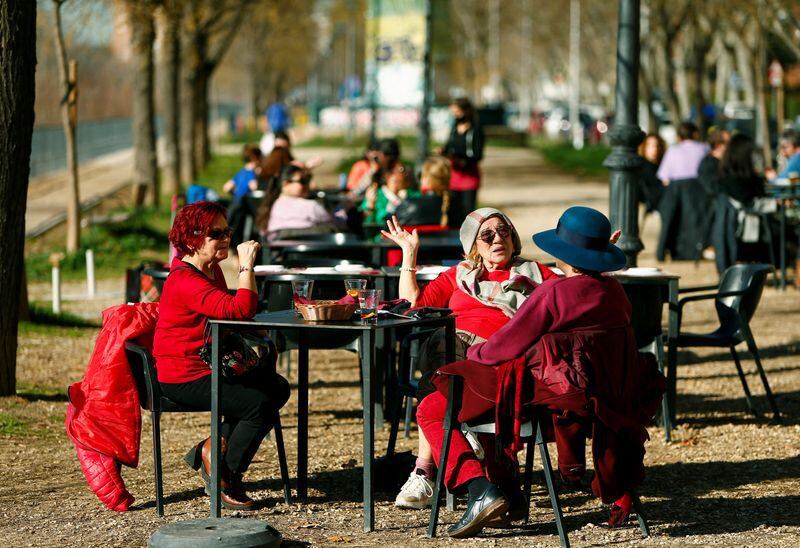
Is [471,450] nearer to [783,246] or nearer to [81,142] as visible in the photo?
[783,246]

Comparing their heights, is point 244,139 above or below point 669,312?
below

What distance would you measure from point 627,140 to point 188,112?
2417cm

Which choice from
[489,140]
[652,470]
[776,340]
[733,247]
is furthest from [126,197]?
[489,140]

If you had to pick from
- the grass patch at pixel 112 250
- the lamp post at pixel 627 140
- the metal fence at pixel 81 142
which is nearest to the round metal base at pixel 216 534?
the lamp post at pixel 627 140

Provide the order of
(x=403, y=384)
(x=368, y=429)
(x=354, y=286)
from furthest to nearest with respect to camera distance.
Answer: (x=403, y=384) → (x=354, y=286) → (x=368, y=429)

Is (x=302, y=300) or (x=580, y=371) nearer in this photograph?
(x=580, y=371)

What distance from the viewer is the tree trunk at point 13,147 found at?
920cm

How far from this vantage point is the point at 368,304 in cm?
660

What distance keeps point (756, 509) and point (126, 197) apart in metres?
24.3

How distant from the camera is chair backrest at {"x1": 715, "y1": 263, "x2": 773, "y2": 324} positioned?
881 centimetres

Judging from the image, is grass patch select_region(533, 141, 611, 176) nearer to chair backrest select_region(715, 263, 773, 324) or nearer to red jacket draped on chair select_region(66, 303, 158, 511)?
chair backrest select_region(715, 263, 773, 324)

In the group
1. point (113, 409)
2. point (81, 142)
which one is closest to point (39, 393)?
point (113, 409)

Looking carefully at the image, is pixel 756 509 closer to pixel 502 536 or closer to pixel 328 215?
pixel 502 536

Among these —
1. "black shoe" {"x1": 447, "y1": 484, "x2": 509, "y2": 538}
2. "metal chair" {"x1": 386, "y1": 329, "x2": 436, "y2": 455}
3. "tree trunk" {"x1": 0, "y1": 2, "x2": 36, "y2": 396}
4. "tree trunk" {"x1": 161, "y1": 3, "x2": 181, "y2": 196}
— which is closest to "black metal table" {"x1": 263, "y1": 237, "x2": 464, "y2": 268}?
"tree trunk" {"x1": 0, "y1": 2, "x2": 36, "y2": 396}
